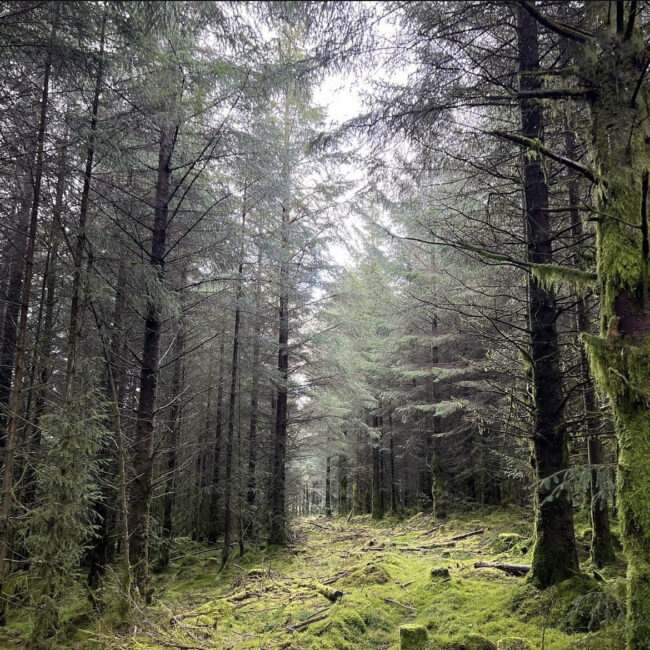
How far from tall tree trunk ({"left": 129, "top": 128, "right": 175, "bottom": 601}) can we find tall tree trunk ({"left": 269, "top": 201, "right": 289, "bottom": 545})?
418 cm

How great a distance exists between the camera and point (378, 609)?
17.7ft

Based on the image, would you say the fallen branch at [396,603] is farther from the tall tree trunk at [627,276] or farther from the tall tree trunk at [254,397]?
the tall tree trunk at [254,397]

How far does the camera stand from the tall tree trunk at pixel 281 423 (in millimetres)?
11695

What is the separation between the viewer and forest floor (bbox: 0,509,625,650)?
3881 mm

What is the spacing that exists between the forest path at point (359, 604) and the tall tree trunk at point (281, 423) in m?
1.47

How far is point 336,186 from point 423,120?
8571 mm

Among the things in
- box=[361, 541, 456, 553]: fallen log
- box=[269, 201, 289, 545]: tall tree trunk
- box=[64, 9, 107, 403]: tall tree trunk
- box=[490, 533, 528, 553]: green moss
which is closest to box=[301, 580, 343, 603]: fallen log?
box=[361, 541, 456, 553]: fallen log

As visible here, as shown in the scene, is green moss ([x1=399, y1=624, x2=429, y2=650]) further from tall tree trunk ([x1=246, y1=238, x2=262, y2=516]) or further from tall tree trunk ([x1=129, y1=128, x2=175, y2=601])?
tall tree trunk ([x1=246, y1=238, x2=262, y2=516])

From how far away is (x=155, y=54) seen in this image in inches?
200

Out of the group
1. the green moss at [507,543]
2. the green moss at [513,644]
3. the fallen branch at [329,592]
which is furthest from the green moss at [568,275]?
the green moss at [507,543]

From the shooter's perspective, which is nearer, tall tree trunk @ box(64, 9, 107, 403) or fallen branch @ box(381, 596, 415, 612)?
tall tree trunk @ box(64, 9, 107, 403)

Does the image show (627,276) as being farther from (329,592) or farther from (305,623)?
(329,592)

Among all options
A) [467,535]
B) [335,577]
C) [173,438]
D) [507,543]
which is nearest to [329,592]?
[335,577]

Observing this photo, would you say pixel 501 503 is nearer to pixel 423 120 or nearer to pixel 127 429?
pixel 127 429
